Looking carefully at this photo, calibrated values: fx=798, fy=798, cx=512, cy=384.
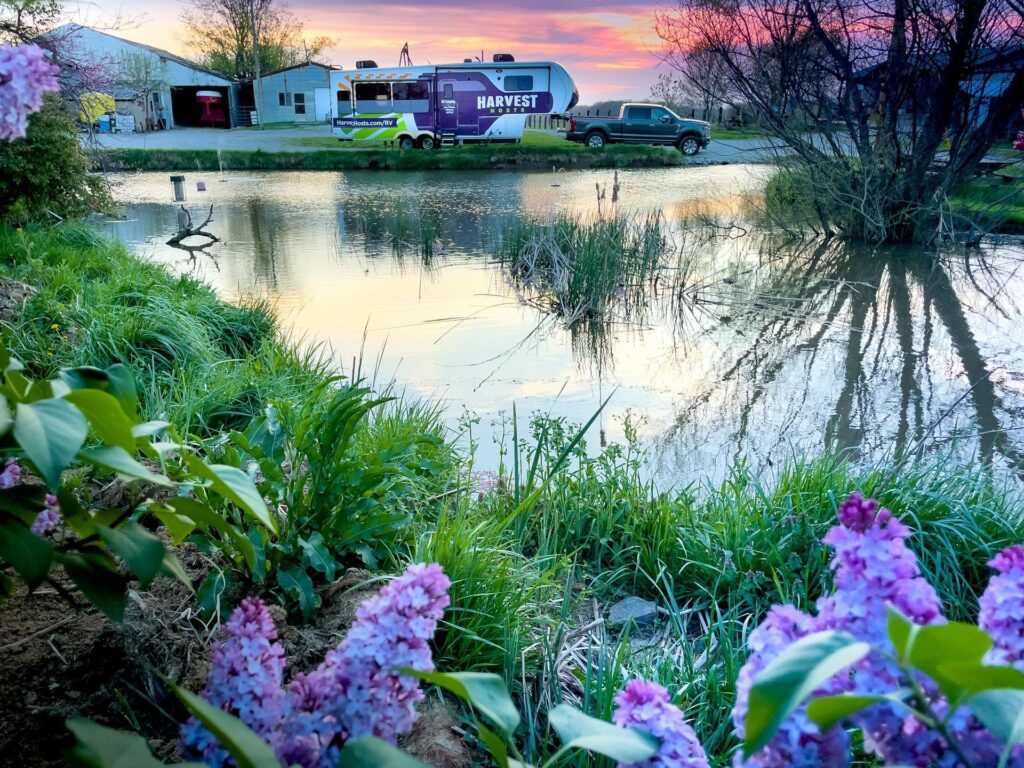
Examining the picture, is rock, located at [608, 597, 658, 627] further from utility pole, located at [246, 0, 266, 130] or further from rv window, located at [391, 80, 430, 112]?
utility pole, located at [246, 0, 266, 130]

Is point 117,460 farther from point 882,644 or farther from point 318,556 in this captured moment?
point 318,556

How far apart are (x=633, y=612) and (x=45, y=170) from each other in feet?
23.1

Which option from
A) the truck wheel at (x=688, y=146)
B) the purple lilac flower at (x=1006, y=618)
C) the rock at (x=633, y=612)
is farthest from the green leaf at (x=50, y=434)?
the truck wheel at (x=688, y=146)

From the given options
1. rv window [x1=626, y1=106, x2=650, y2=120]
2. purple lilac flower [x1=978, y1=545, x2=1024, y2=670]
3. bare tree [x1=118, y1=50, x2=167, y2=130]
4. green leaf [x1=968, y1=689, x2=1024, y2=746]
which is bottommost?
green leaf [x1=968, y1=689, x2=1024, y2=746]

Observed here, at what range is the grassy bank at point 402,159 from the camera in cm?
1850

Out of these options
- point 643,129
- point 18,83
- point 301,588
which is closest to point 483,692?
point 18,83

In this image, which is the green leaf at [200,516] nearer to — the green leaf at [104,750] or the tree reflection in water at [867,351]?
the green leaf at [104,750]

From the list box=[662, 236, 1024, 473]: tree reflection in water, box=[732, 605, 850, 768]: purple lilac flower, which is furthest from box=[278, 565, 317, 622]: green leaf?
box=[662, 236, 1024, 473]: tree reflection in water

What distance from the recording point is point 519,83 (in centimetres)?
2117

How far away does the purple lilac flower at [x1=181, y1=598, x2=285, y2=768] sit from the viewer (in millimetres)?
666

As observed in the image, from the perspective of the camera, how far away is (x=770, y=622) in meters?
0.66

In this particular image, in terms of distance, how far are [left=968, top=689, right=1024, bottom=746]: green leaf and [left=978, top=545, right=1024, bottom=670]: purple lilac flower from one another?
43mm

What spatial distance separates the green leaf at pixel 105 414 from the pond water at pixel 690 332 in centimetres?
220

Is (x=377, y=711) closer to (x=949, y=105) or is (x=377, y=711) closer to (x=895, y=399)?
(x=895, y=399)
